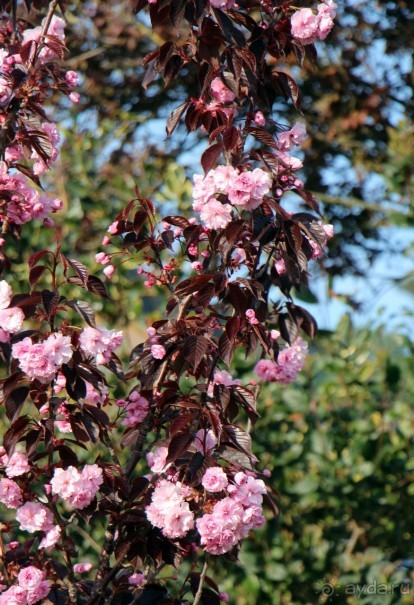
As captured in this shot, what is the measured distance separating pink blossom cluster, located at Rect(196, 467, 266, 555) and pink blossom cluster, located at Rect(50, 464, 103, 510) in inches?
9.5

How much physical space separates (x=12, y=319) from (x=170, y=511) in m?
0.50

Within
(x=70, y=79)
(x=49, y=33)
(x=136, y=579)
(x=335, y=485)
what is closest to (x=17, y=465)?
(x=136, y=579)

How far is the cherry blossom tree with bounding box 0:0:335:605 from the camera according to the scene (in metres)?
1.70

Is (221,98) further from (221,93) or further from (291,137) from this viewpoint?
(291,137)

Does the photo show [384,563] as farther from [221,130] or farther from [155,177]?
[155,177]

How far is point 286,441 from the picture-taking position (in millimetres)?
3902

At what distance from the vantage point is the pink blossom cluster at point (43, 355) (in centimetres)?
162

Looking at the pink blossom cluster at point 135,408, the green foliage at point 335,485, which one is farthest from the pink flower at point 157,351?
the green foliage at point 335,485

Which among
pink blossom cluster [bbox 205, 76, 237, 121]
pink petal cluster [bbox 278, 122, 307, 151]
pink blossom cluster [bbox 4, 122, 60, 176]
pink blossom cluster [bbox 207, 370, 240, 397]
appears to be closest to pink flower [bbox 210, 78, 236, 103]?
pink blossom cluster [bbox 205, 76, 237, 121]

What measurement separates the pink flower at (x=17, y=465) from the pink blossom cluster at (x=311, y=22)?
111 cm

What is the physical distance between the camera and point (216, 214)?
1.81 m

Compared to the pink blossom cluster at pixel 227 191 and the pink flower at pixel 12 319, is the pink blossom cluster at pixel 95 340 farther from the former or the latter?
the pink blossom cluster at pixel 227 191

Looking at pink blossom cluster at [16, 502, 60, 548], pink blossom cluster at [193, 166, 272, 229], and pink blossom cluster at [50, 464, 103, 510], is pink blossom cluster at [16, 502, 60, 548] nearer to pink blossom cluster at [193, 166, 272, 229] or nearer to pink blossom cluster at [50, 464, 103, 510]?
pink blossom cluster at [50, 464, 103, 510]

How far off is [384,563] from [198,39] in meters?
2.61
